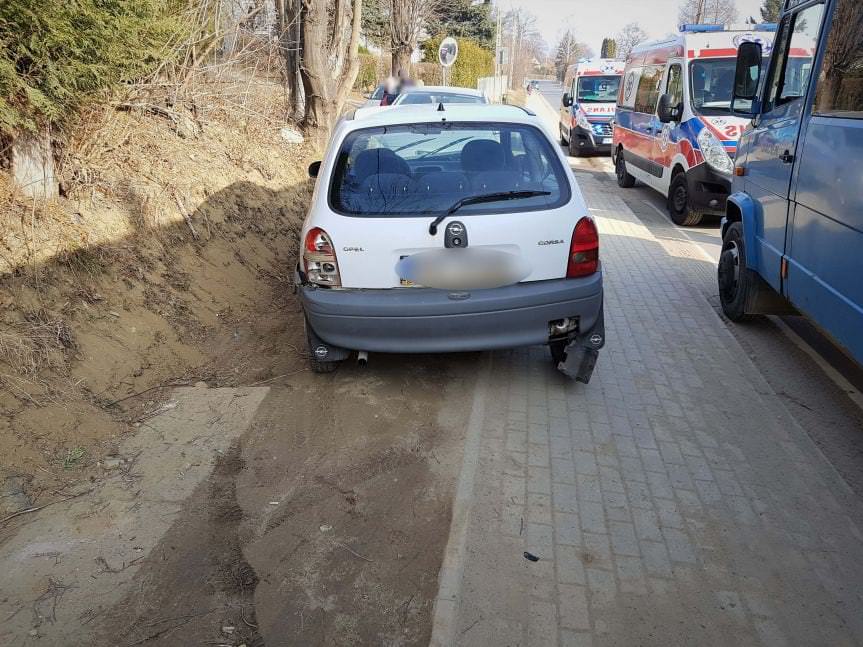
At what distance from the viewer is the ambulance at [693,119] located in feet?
32.1

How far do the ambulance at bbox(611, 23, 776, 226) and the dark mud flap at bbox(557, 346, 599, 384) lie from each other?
6010mm

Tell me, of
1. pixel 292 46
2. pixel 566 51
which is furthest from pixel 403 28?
pixel 566 51

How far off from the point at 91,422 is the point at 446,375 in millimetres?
2328

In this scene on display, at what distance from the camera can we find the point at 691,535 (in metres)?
3.29

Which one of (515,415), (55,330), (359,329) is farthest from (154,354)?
(515,415)

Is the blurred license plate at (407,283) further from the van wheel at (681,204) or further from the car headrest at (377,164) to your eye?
the van wheel at (681,204)

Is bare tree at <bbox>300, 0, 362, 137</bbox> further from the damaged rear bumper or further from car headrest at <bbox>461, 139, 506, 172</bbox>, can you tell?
the damaged rear bumper

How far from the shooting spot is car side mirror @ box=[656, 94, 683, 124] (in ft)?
34.1

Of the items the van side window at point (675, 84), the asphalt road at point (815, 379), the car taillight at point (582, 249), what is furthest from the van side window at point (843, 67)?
the van side window at point (675, 84)

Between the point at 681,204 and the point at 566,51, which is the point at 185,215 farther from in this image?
the point at 566,51

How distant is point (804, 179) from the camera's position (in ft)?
14.9

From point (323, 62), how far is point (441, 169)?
24.2 ft

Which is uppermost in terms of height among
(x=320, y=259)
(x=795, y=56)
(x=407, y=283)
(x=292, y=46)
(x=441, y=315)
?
(x=292, y=46)

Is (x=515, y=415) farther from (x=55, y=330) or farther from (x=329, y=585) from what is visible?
Answer: (x=55, y=330)
